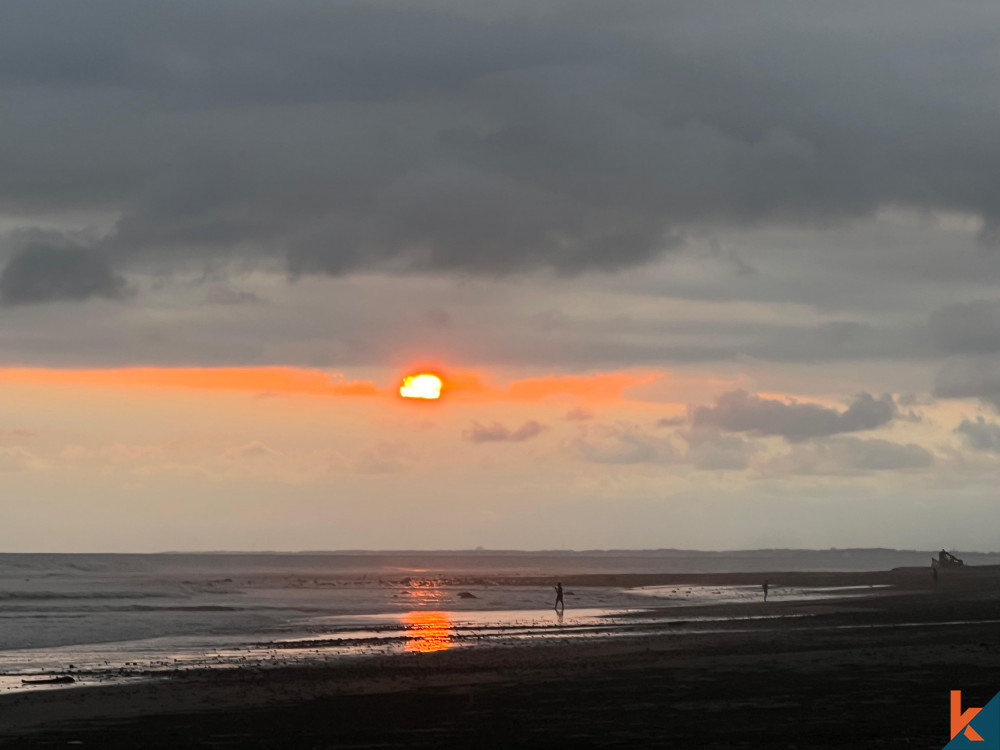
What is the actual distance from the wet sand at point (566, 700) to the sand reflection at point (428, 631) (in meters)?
3.50

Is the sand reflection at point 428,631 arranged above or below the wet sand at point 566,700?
below

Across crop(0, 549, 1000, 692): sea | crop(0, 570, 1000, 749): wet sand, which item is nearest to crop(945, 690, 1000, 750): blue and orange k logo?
crop(0, 570, 1000, 749): wet sand

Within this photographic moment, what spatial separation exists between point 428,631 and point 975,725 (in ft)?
120

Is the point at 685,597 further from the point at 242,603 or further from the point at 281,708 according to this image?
the point at 281,708

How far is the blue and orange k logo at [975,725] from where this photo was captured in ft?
69.6

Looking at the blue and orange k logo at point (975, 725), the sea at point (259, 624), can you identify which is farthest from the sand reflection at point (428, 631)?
the blue and orange k logo at point (975, 725)

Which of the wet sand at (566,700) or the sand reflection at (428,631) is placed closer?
the wet sand at (566,700)

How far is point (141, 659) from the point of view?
4259 centimetres

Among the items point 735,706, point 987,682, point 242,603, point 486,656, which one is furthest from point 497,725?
point 242,603

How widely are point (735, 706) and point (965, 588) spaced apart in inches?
3011

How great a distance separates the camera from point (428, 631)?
56.8 metres

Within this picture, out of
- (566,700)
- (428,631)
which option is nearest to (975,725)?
(566,700)

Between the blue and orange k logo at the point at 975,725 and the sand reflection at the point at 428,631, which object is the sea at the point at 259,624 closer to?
Answer: the sand reflection at the point at 428,631

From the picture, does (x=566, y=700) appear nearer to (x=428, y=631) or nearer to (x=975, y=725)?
(x=975, y=725)
